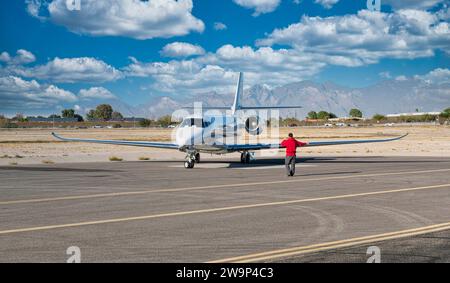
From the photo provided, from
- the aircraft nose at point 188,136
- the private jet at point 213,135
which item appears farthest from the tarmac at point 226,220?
the private jet at point 213,135

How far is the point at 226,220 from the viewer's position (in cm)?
1210

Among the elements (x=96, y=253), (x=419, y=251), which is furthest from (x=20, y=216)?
(x=419, y=251)

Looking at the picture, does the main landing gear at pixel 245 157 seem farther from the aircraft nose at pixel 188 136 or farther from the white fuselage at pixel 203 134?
the aircraft nose at pixel 188 136

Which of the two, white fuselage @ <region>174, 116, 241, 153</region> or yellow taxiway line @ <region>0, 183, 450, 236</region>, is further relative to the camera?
white fuselage @ <region>174, 116, 241, 153</region>

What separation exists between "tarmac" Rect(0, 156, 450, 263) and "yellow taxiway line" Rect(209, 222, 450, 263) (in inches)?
0.7

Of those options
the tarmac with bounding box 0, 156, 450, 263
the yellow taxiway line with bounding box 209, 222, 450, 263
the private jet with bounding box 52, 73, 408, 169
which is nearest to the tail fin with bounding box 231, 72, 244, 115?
the private jet with bounding box 52, 73, 408, 169

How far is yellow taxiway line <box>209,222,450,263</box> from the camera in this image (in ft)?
27.4

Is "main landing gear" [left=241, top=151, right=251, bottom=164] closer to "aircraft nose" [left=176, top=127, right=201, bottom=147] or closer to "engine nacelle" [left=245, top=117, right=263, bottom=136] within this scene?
"engine nacelle" [left=245, top=117, right=263, bottom=136]

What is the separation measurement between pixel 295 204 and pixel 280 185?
5.21 m

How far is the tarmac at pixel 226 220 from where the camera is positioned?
8758 mm

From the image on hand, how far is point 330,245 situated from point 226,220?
330cm

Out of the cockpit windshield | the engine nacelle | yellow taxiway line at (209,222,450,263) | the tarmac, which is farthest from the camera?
the engine nacelle

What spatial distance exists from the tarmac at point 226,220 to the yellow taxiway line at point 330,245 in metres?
0.02
